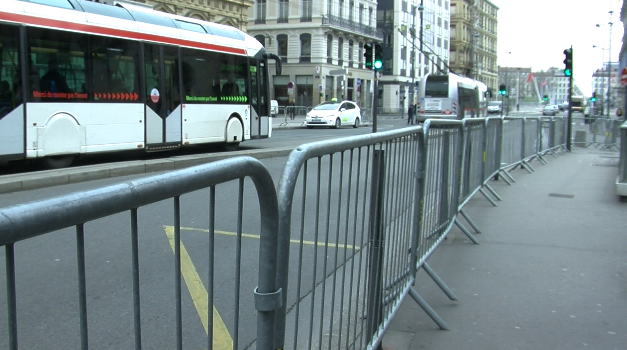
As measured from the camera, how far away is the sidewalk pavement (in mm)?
4082

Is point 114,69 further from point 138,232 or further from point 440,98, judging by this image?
point 440,98

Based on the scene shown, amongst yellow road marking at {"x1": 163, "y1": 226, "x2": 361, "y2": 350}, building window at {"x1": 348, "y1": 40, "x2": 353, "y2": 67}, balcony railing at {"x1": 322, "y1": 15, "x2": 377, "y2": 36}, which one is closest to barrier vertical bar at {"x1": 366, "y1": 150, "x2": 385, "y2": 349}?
yellow road marking at {"x1": 163, "y1": 226, "x2": 361, "y2": 350}

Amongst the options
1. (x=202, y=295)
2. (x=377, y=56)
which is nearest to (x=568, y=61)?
(x=377, y=56)

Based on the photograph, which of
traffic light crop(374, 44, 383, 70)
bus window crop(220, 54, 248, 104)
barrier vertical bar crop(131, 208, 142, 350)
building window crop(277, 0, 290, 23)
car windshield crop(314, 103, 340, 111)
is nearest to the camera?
barrier vertical bar crop(131, 208, 142, 350)

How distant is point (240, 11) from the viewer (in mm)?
38438

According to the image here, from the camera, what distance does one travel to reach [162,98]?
14.5 meters

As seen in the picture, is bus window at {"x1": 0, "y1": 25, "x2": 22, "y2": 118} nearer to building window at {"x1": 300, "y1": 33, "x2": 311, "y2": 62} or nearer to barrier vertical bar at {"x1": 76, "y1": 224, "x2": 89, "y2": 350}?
barrier vertical bar at {"x1": 76, "y1": 224, "x2": 89, "y2": 350}

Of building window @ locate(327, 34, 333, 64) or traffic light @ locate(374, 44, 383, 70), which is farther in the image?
building window @ locate(327, 34, 333, 64)

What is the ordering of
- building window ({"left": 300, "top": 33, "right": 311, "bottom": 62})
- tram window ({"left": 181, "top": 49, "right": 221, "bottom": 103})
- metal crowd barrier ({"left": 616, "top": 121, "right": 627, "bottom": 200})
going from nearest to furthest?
metal crowd barrier ({"left": 616, "top": 121, "right": 627, "bottom": 200})
tram window ({"left": 181, "top": 49, "right": 221, "bottom": 103})
building window ({"left": 300, "top": 33, "right": 311, "bottom": 62})

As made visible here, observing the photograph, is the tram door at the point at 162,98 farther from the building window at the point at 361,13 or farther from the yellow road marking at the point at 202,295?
the building window at the point at 361,13

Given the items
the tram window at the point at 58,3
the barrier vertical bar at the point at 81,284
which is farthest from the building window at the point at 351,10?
the barrier vertical bar at the point at 81,284

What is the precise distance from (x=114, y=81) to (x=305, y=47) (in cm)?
4772

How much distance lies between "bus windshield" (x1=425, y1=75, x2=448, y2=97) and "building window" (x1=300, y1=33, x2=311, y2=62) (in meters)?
24.7

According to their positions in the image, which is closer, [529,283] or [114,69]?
[529,283]
